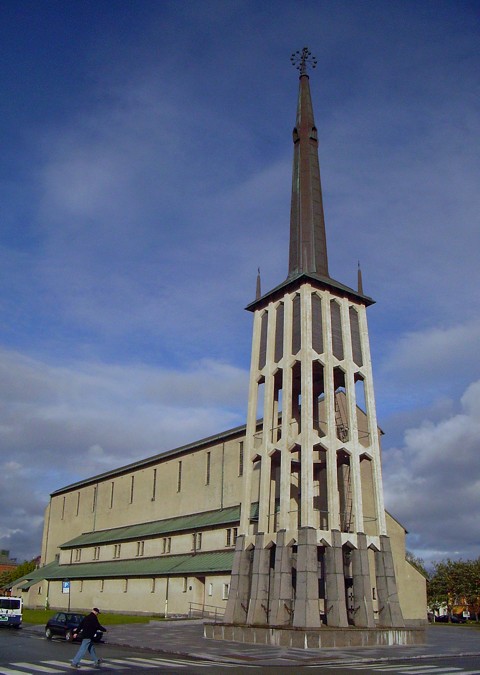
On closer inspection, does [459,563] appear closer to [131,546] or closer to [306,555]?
[131,546]

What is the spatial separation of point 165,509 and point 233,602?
25051 millimetres

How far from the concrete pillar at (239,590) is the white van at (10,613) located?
1462 cm

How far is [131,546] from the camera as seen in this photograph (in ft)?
208

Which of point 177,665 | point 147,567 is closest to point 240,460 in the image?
point 147,567

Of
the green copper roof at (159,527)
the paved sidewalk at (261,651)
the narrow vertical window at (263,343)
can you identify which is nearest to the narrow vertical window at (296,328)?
the narrow vertical window at (263,343)

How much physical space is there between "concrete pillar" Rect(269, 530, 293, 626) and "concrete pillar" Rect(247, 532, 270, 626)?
2.18 feet

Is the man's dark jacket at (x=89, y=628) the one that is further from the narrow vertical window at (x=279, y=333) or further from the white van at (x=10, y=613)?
the white van at (x=10, y=613)

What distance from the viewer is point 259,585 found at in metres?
36.7

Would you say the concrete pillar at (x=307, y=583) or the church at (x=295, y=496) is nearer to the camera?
the concrete pillar at (x=307, y=583)

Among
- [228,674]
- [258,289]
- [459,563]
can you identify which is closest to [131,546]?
[258,289]

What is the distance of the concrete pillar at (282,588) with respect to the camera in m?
34.2

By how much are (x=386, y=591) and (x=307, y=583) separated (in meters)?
5.62

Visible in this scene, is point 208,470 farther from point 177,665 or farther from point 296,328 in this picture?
point 177,665

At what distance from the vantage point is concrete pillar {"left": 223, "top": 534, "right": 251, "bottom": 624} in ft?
123
